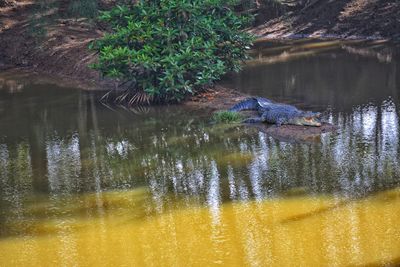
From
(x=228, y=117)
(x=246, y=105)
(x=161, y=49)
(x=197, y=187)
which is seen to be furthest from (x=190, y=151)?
(x=161, y=49)

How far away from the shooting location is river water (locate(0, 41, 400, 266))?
6.17 metres

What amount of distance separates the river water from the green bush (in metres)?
0.83

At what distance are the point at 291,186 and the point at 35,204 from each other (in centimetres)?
345

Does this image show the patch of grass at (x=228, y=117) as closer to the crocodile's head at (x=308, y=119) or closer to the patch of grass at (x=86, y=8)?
the crocodile's head at (x=308, y=119)

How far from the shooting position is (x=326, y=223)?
658 cm

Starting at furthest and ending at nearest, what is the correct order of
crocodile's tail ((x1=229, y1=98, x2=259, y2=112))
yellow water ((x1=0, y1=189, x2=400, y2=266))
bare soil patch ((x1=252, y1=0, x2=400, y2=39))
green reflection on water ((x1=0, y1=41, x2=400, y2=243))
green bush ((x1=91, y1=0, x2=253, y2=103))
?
bare soil patch ((x1=252, y1=0, x2=400, y2=39)), green bush ((x1=91, y1=0, x2=253, y2=103)), crocodile's tail ((x1=229, y1=98, x2=259, y2=112)), green reflection on water ((x1=0, y1=41, x2=400, y2=243)), yellow water ((x1=0, y1=189, x2=400, y2=266))

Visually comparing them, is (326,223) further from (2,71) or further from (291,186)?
(2,71)

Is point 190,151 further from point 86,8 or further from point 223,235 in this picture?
point 86,8

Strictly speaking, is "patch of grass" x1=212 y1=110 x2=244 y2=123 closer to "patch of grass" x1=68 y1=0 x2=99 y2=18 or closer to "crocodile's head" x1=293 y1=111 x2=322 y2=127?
"crocodile's head" x1=293 y1=111 x2=322 y2=127

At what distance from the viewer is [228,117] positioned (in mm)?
11641

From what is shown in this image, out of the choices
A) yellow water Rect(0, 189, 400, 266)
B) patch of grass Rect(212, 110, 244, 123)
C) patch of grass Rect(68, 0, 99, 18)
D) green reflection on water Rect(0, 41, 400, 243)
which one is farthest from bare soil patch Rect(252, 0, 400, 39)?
yellow water Rect(0, 189, 400, 266)

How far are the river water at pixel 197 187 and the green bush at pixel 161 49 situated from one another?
828 mm

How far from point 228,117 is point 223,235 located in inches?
213

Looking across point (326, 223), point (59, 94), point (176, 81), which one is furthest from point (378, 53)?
point (326, 223)
